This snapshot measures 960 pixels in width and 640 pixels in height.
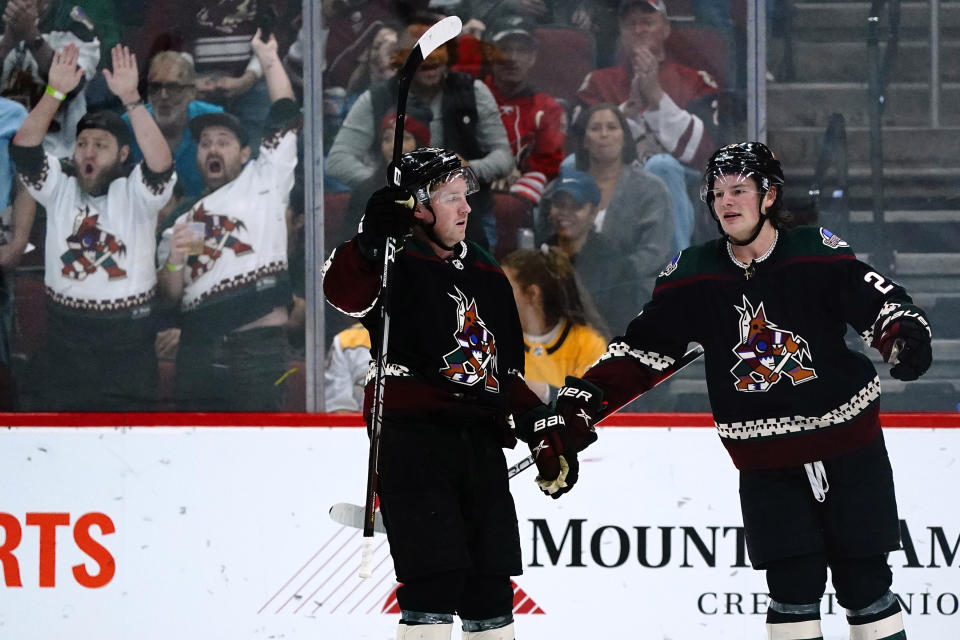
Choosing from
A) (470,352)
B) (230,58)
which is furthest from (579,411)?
(230,58)

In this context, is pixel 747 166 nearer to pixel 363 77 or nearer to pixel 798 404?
pixel 798 404

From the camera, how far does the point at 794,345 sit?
2697 mm

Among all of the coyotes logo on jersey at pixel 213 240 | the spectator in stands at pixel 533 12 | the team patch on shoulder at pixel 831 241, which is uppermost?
the spectator in stands at pixel 533 12

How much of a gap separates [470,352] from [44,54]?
88.4 inches

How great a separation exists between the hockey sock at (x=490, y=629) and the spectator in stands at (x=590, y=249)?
1616mm

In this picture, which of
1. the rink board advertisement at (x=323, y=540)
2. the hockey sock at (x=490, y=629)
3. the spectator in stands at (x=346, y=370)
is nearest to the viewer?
the hockey sock at (x=490, y=629)

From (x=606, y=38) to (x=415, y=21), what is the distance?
0.62m

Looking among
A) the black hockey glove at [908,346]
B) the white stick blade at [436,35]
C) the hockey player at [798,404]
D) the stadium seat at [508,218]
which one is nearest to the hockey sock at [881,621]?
the hockey player at [798,404]

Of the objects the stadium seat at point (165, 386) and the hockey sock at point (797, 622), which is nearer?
the hockey sock at point (797, 622)

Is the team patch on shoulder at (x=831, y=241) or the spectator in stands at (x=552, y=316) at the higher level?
the team patch on shoulder at (x=831, y=241)

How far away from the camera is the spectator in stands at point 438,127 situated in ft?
13.5

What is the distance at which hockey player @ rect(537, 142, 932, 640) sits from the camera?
268 cm

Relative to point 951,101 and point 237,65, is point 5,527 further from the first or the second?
point 951,101

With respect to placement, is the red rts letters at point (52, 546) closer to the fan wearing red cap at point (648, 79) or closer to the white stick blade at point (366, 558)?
the white stick blade at point (366, 558)
